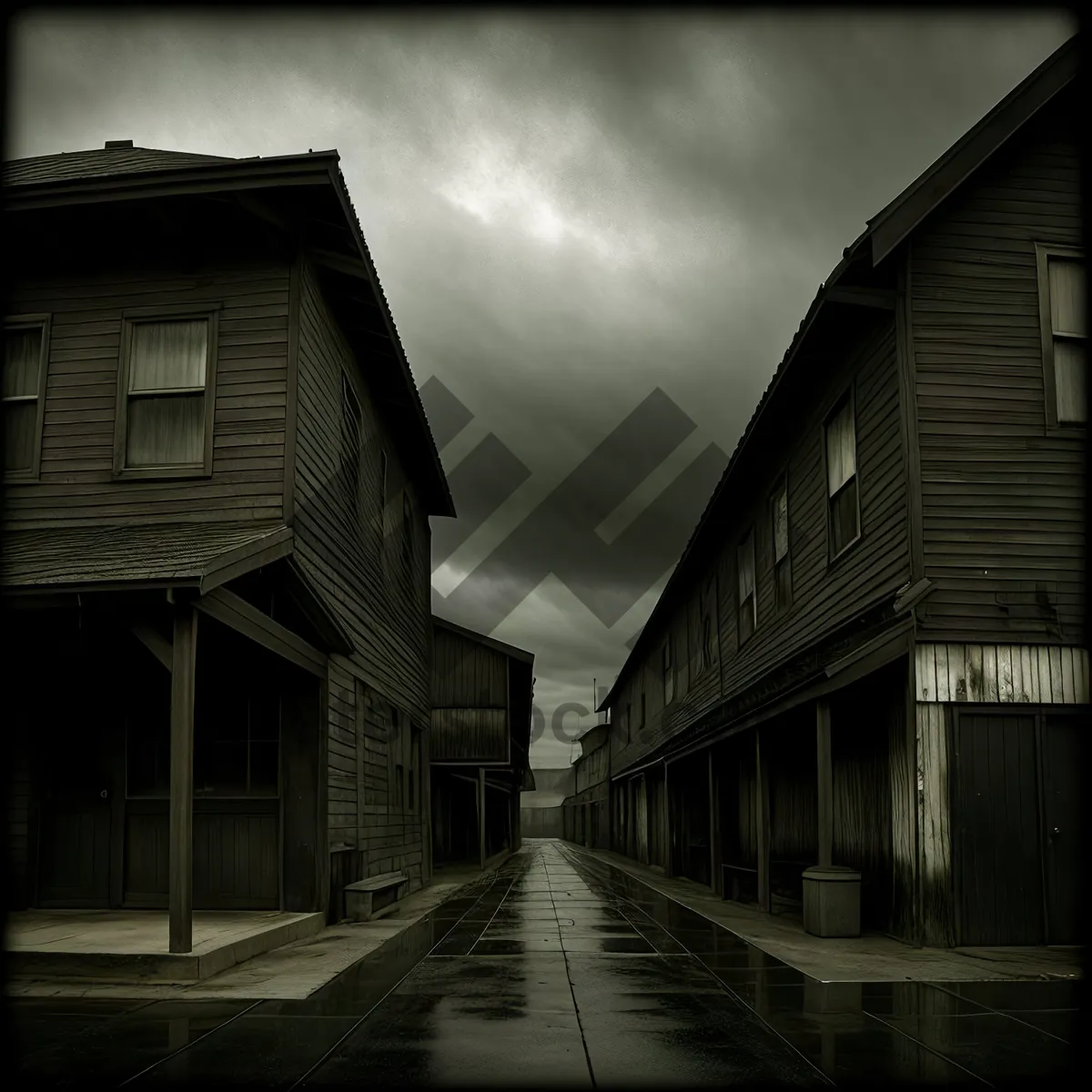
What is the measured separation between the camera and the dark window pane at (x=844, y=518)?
43.8ft

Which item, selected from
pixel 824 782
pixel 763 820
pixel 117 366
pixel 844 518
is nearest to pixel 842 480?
pixel 844 518

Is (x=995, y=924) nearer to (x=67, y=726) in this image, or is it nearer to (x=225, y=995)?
(x=225, y=995)

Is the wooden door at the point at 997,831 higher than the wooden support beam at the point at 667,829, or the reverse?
the wooden door at the point at 997,831

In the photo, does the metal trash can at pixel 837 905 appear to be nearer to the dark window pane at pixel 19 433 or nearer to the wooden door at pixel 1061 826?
the wooden door at pixel 1061 826

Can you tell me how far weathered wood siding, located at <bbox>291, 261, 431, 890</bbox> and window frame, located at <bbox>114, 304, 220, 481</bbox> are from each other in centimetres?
92

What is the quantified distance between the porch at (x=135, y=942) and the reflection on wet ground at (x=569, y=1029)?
78cm

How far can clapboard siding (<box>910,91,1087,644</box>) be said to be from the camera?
11008mm

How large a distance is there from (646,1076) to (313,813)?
7.41 meters

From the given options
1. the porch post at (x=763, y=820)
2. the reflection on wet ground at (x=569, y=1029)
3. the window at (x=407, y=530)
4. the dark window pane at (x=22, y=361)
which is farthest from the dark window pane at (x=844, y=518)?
the dark window pane at (x=22, y=361)

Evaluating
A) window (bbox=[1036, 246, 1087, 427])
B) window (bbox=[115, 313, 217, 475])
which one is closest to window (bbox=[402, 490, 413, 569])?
window (bbox=[115, 313, 217, 475])

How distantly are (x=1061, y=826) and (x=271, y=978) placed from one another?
7.34 m

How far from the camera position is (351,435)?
15.4 meters

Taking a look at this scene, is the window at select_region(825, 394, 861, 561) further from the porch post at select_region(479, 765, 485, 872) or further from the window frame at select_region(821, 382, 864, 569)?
the porch post at select_region(479, 765, 485, 872)

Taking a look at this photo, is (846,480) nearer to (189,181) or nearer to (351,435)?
(351,435)
